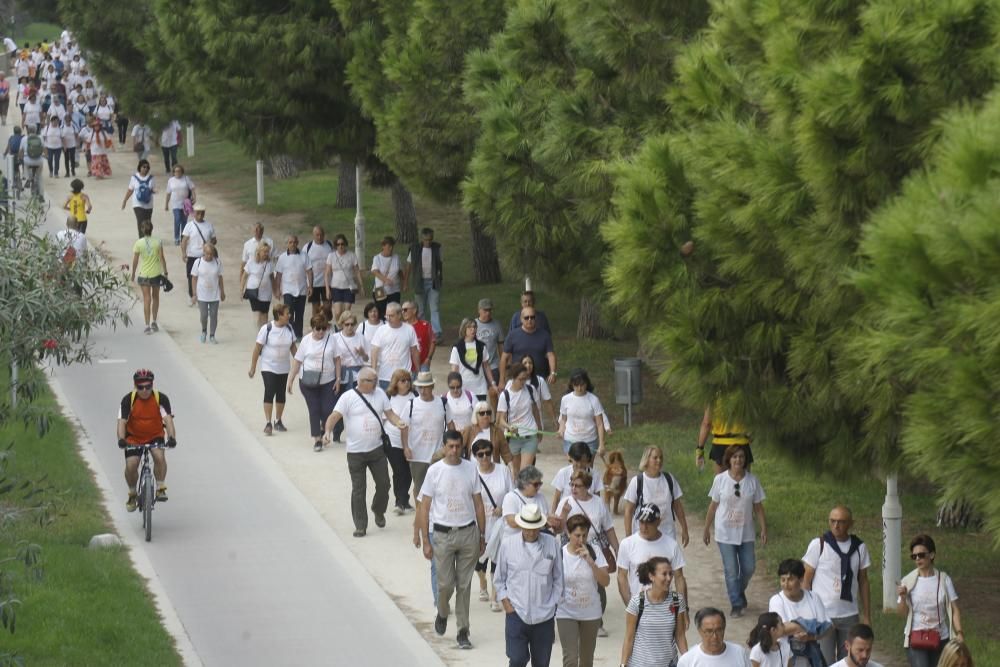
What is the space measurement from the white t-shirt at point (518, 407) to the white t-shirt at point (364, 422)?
1378 millimetres

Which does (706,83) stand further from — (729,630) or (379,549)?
(379,549)

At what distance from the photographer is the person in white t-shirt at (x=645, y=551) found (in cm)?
1249

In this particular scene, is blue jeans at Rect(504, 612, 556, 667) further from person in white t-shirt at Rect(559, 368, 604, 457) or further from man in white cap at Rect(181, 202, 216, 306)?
man in white cap at Rect(181, 202, 216, 306)

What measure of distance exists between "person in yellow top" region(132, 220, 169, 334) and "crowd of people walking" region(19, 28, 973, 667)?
32mm

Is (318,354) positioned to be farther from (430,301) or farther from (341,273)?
(430,301)

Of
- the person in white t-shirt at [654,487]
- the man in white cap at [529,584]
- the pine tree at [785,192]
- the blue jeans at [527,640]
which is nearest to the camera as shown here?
the pine tree at [785,192]

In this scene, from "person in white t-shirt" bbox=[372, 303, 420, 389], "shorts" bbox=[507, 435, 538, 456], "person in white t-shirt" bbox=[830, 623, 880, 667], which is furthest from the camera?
"person in white t-shirt" bbox=[372, 303, 420, 389]

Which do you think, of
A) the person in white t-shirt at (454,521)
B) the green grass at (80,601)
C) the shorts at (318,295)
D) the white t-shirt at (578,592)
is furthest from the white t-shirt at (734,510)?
the shorts at (318,295)

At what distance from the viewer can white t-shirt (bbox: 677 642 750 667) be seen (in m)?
10.7

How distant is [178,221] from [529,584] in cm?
2066

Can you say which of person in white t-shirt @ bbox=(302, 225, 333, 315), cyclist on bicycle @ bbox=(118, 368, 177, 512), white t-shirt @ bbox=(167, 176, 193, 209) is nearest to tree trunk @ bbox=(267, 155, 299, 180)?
white t-shirt @ bbox=(167, 176, 193, 209)

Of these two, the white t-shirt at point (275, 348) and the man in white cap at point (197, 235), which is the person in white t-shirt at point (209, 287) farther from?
the white t-shirt at point (275, 348)

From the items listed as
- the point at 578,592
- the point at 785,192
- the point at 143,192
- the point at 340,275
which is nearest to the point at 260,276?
the point at 340,275

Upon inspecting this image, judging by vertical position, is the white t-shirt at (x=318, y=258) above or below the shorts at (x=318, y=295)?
above
